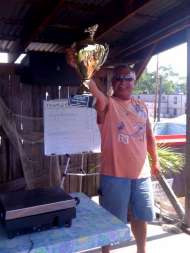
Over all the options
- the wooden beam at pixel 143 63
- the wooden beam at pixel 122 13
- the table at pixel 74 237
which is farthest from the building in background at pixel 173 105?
the table at pixel 74 237

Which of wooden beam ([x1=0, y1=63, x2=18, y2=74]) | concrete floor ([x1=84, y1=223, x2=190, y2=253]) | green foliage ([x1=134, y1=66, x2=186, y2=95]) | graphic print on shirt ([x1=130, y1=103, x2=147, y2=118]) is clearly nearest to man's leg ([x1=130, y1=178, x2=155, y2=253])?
graphic print on shirt ([x1=130, y1=103, x2=147, y2=118])

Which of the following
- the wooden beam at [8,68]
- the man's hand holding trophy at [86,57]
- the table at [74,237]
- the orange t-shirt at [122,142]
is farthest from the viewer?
the wooden beam at [8,68]

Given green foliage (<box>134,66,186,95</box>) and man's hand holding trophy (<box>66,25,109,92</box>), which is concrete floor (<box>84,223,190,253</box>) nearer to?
man's hand holding trophy (<box>66,25,109,92</box>)

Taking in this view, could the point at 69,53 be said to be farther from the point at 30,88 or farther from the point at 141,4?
the point at 30,88

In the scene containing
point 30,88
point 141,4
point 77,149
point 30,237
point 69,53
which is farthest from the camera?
point 30,88

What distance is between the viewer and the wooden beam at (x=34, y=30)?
241 cm

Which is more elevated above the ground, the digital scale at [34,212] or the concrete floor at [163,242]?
the digital scale at [34,212]

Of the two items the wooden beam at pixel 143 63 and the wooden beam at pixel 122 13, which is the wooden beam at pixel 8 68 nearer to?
the wooden beam at pixel 122 13

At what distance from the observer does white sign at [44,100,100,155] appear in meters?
3.17

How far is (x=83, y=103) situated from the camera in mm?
2305

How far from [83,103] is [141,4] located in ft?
2.87

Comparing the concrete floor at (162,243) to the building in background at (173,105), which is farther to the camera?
the building in background at (173,105)

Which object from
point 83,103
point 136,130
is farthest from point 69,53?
point 136,130

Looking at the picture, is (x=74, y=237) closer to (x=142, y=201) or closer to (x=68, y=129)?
(x=142, y=201)
